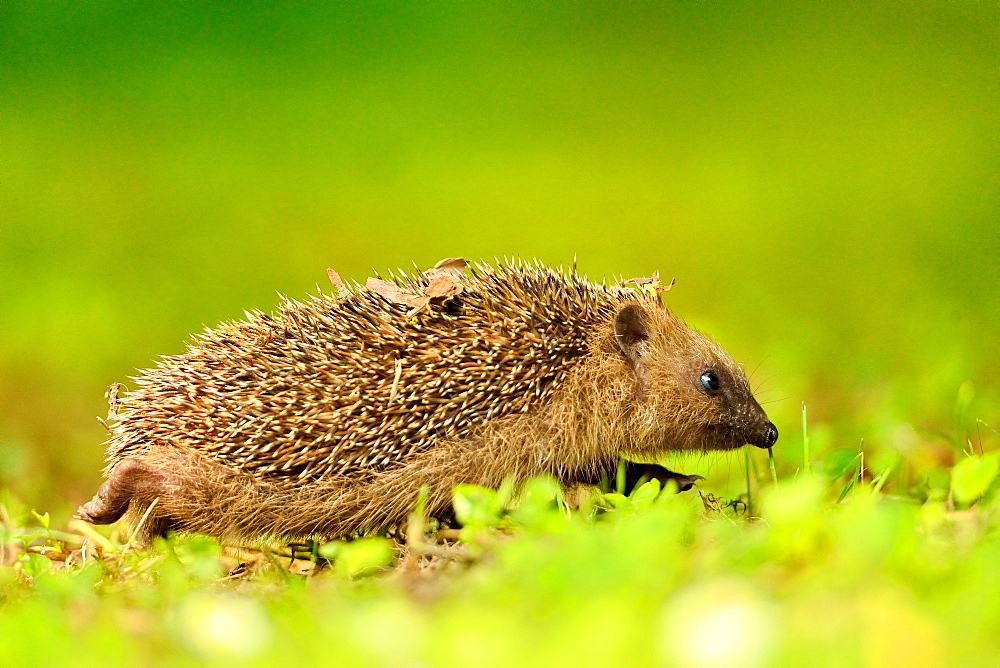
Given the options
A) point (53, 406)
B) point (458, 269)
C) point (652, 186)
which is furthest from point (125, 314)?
point (458, 269)

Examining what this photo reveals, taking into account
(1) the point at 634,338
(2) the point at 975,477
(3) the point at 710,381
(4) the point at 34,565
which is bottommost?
(4) the point at 34,565

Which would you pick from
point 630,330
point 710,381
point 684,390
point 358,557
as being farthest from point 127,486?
point 710,381

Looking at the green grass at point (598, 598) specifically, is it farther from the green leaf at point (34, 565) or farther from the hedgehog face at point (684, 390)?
the hedgehog face at point (684, 390)

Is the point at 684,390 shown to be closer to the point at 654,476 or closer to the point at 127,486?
the point at 654,476

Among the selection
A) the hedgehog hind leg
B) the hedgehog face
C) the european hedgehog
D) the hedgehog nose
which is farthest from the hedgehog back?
the hedgehog nose

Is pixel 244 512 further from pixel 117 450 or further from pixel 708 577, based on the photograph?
pixel 708 577

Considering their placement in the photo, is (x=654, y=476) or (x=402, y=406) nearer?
(x=402, y=406)

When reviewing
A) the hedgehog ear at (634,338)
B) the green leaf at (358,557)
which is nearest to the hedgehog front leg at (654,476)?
the hedgehog ear at (634,338)
